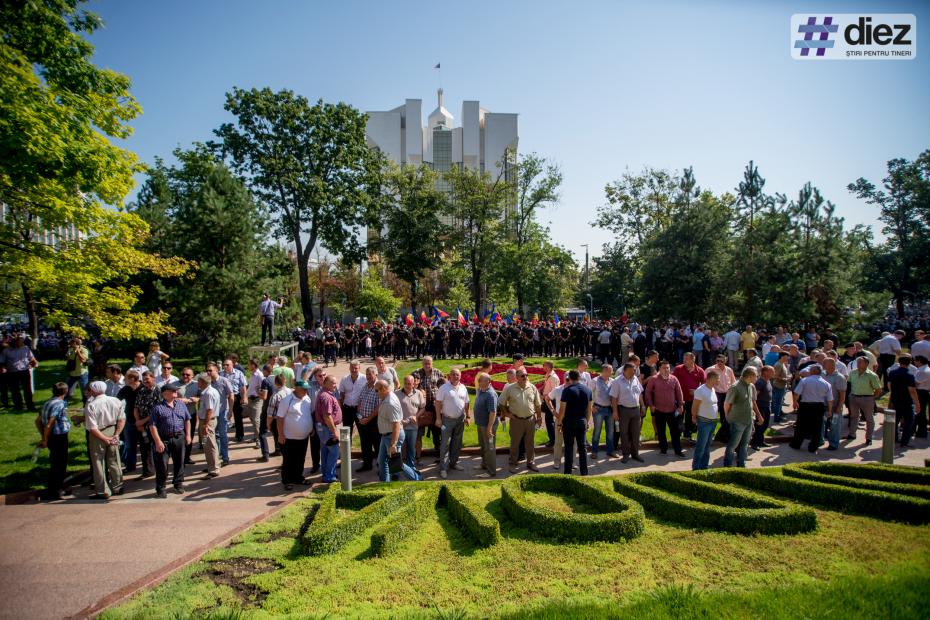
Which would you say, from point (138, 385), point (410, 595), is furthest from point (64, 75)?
point (410, 595)

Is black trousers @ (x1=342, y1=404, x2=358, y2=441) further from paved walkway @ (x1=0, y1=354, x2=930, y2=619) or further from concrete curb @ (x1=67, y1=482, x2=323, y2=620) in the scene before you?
concrete curb @ (x1=67, y1=482, x2=323, y2=620)

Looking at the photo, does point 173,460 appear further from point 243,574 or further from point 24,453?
point 24,453

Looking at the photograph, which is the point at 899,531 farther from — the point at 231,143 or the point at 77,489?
the point at 231,143

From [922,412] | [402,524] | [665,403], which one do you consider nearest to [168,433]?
[402,524]

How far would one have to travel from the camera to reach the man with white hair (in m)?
8.19

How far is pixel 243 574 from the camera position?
548 cm

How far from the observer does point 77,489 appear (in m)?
8.83

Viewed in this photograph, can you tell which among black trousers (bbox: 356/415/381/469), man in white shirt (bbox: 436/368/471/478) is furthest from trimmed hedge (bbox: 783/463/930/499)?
black trousers (bbox: 356/415/381/469)

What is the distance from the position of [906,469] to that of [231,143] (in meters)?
33.8

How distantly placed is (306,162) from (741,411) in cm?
3023

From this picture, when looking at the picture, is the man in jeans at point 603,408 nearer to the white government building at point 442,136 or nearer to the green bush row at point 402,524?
the green bush row at point 402,524

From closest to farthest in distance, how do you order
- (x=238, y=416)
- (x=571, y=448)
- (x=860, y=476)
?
(x=860, y=476)
(x=571, y=448)
(x=238, y=416)

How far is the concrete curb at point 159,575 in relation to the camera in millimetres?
4742

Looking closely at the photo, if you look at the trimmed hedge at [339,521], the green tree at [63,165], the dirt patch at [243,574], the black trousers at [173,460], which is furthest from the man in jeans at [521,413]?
the green tree at [63,165]
